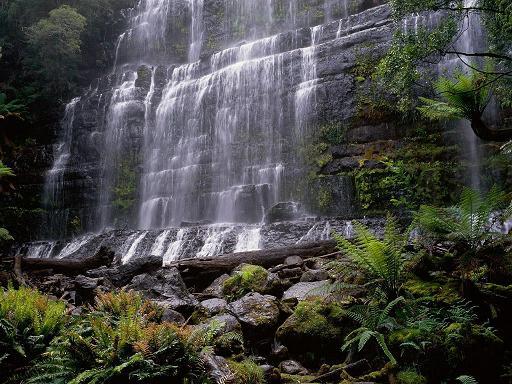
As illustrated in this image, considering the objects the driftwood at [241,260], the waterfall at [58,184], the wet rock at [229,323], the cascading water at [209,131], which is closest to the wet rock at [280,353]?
the wet rock at [229,323]

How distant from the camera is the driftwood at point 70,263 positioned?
8.64m

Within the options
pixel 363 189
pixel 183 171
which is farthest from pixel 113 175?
pixel 363 189

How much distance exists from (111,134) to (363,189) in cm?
1352

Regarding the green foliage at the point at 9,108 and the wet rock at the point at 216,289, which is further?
the green foliage at the point at 9,108

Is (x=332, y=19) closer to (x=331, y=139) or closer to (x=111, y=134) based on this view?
(x=331, y=139)

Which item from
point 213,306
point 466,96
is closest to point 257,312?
point 213,306

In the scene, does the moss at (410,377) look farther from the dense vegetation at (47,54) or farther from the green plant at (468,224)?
the dense vegetation at (47,54)

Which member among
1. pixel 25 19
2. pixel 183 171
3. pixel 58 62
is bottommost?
pixel 183 171

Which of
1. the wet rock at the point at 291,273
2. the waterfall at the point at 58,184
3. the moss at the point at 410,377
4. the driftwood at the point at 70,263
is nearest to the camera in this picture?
the moss at the point at 410,377

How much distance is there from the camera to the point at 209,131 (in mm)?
18672

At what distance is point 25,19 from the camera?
82.2ft

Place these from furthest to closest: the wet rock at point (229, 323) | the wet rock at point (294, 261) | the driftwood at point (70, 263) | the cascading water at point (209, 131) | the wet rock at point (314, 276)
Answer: the cascading water at point (209, 131) → the driftwood at point (70, 263) → the wet rock at point (294, 261) → the wet rock at point (314, 276) → the wet rock at point (229, 323)

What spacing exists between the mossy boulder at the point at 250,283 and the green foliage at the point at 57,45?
21622 mm

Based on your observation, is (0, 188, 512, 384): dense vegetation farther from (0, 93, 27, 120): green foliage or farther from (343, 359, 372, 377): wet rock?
(0, 93, 27, 120): green foliage
